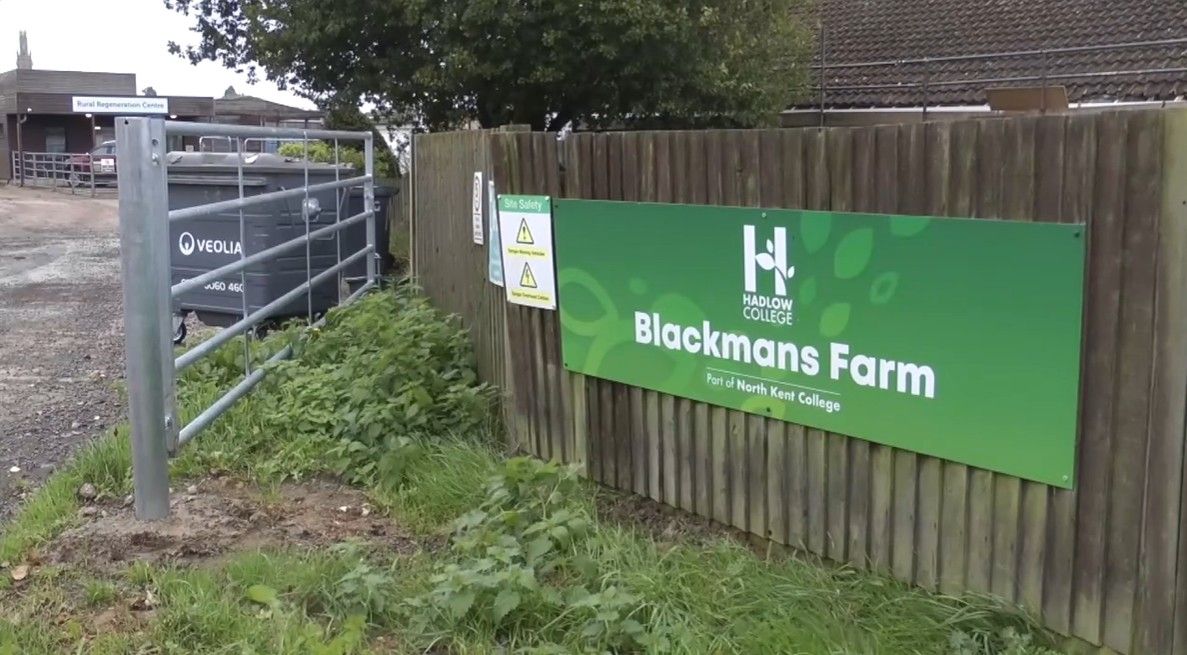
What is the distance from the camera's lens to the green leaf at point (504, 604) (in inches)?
152

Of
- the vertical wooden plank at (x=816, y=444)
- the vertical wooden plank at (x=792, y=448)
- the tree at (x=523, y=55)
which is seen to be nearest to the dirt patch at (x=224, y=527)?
the vertical wooden plank at (x=792, y=448)

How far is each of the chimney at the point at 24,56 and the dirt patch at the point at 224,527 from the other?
62196mm

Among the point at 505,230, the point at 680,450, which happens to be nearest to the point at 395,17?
the point at 505,230

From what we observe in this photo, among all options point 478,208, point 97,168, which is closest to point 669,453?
point 478,208

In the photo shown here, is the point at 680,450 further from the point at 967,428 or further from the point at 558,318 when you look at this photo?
the point at 967,428

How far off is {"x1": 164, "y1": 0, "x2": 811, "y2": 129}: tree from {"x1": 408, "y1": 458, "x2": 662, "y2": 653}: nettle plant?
36.2ft

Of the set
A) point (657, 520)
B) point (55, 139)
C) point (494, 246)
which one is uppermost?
point (55, 139)

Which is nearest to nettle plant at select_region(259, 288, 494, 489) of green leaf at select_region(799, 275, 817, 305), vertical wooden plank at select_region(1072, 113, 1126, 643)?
green leaf at select_region(799, 275, 817, 305)

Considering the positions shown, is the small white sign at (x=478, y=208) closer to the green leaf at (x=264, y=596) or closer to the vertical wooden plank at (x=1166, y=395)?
the green leaf at (x=264, y=596)

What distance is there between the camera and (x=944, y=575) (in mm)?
3859

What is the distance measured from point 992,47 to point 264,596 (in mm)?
19797

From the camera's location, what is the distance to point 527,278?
567cm

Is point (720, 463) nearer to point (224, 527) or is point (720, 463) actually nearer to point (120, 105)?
point (224, 527)

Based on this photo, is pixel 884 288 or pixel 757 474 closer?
pixel 884 288
